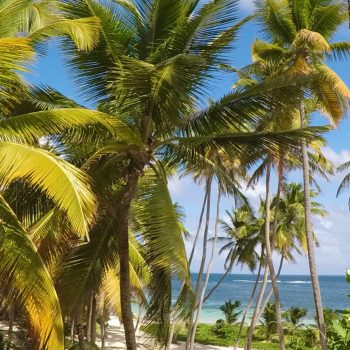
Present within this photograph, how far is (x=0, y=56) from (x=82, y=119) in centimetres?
112

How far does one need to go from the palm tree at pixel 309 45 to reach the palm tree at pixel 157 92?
4.74m

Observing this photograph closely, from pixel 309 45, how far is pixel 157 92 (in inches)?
266

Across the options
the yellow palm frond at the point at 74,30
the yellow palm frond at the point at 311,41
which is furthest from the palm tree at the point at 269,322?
the yellow palm frond at the point at 74,30

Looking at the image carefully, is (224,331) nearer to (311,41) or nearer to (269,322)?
(269,322)

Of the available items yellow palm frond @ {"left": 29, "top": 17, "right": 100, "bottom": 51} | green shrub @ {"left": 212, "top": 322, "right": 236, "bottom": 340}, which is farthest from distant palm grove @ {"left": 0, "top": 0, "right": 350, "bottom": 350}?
green shrub @ {"left": 212, "top": 322, "right": 236, "bottom": 340}

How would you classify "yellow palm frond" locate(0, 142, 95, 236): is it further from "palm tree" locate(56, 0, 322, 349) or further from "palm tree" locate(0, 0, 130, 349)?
"palm tree" locate(56, 0, 322, 349)

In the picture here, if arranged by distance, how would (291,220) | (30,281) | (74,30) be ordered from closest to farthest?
(30,281) < (74,30) < (291,220)

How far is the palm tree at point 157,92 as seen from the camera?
7.56 m

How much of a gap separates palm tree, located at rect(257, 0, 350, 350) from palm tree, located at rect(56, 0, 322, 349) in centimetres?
474

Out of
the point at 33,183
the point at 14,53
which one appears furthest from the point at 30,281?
the point at 14,53

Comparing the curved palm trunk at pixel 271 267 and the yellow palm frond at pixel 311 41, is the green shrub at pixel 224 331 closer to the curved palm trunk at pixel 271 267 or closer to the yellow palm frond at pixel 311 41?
the curved palm trunk at pixel 271 267

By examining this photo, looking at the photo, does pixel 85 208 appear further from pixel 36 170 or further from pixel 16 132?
pixel 16 132

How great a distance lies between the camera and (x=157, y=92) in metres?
7.57

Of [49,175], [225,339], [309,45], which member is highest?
[309,45]
